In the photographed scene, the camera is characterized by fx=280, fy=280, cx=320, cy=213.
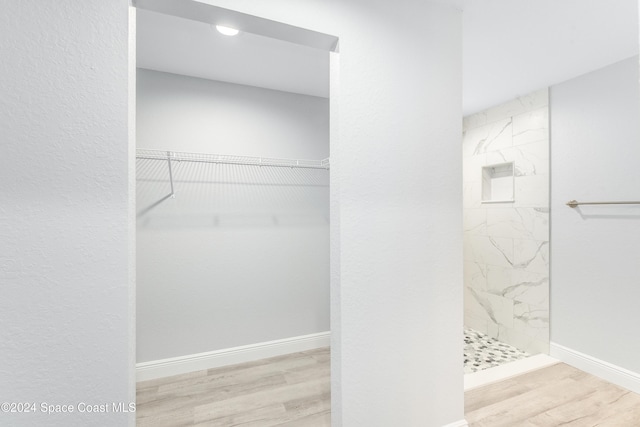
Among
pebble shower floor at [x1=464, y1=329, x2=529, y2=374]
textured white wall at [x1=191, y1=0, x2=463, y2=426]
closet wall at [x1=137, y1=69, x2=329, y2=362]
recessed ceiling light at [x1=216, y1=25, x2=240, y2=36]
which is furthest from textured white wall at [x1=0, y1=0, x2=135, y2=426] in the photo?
pebble shower floor at [x1=464, y1=329, x2=529, y2=374]

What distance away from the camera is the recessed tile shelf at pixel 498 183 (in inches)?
110

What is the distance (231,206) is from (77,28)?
1509 mm

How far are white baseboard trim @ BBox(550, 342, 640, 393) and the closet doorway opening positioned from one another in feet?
6.46

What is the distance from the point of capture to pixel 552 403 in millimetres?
1812

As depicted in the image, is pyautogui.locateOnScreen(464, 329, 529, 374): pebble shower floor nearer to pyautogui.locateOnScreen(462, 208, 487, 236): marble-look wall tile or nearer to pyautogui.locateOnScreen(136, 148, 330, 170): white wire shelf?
pyautogui.locateOnScreen(462, 208, 487, 236): marble-look wall tile

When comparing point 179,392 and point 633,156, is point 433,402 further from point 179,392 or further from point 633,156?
point 633,156

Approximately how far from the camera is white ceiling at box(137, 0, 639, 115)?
5.00ft

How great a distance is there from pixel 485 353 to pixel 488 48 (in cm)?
252

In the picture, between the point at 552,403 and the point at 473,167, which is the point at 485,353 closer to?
the point at 552,403

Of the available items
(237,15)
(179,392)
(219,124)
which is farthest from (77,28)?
(179,392)

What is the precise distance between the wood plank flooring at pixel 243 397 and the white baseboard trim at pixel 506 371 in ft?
3.50

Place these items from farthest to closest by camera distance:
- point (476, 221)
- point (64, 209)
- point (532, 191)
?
point (476, 221) < point (532, 191) < point (64, 209)

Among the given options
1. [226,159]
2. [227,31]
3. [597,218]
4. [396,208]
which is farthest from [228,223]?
[597,218]

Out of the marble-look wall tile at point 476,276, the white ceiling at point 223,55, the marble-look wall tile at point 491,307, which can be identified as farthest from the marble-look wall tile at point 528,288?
the white ceiling at point 223,55
